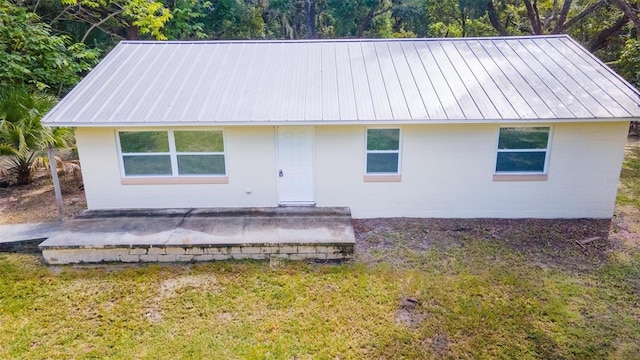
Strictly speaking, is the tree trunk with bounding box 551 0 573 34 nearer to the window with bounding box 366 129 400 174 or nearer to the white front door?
the window with bounding box 366 129 400 174

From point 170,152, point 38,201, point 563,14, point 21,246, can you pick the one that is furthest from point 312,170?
point 563,14

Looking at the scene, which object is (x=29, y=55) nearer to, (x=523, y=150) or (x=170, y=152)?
(x=170, y=152)

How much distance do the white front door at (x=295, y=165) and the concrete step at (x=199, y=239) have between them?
69cm

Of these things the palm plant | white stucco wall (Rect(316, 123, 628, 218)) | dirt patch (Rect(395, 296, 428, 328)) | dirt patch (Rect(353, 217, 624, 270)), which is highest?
the palm plant

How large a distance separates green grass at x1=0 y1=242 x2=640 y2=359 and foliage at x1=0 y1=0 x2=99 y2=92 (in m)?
7.58

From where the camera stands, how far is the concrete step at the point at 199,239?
7492 millimetres

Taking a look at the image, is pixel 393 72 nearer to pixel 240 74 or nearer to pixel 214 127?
pixel 240 74

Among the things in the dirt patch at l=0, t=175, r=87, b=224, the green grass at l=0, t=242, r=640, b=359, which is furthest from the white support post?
the green grass at l=0, t=242, r=640, b=359

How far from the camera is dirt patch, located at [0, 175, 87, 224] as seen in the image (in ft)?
31.0

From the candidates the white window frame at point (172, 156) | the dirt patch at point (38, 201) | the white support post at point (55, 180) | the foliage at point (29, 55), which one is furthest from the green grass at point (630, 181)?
the foliage at point (29, 55)

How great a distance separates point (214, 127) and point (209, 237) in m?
2.49

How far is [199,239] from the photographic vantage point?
768 centimetres

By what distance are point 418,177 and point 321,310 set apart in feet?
13.5

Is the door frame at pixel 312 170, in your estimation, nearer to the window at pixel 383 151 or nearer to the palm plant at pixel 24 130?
the window at pixel 383 151
